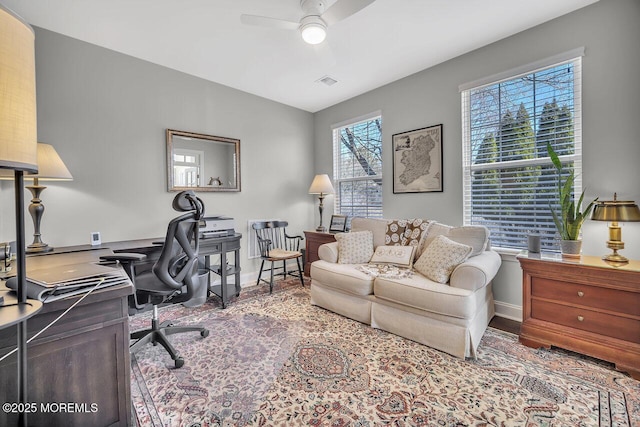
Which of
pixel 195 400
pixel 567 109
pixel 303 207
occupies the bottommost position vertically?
pixel 195 400

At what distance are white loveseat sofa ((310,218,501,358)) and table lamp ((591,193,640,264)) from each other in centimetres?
76

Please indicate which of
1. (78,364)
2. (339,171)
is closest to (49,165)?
(78,364)

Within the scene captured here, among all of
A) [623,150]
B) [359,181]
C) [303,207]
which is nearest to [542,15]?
[623,150]

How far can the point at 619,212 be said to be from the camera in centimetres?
191

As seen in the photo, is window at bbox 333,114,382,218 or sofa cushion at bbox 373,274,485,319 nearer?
sofa cushion at bbox 373,274,485,319

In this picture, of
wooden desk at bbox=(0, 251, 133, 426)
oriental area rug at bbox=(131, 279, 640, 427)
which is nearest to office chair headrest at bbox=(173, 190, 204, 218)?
wooden desk at bbox=(0, 251, 133, 426)

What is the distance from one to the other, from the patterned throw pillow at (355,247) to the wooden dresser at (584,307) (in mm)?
1428

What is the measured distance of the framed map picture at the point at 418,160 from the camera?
331cm

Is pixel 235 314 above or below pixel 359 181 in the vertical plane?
below

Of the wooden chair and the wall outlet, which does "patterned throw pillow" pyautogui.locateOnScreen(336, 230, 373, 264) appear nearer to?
the wooden chair

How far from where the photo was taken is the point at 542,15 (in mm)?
2430

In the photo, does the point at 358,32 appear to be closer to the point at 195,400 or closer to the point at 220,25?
the point at 220,25

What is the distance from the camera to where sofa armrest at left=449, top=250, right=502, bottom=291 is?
84.6 inches

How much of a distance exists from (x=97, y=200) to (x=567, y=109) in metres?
4.55
